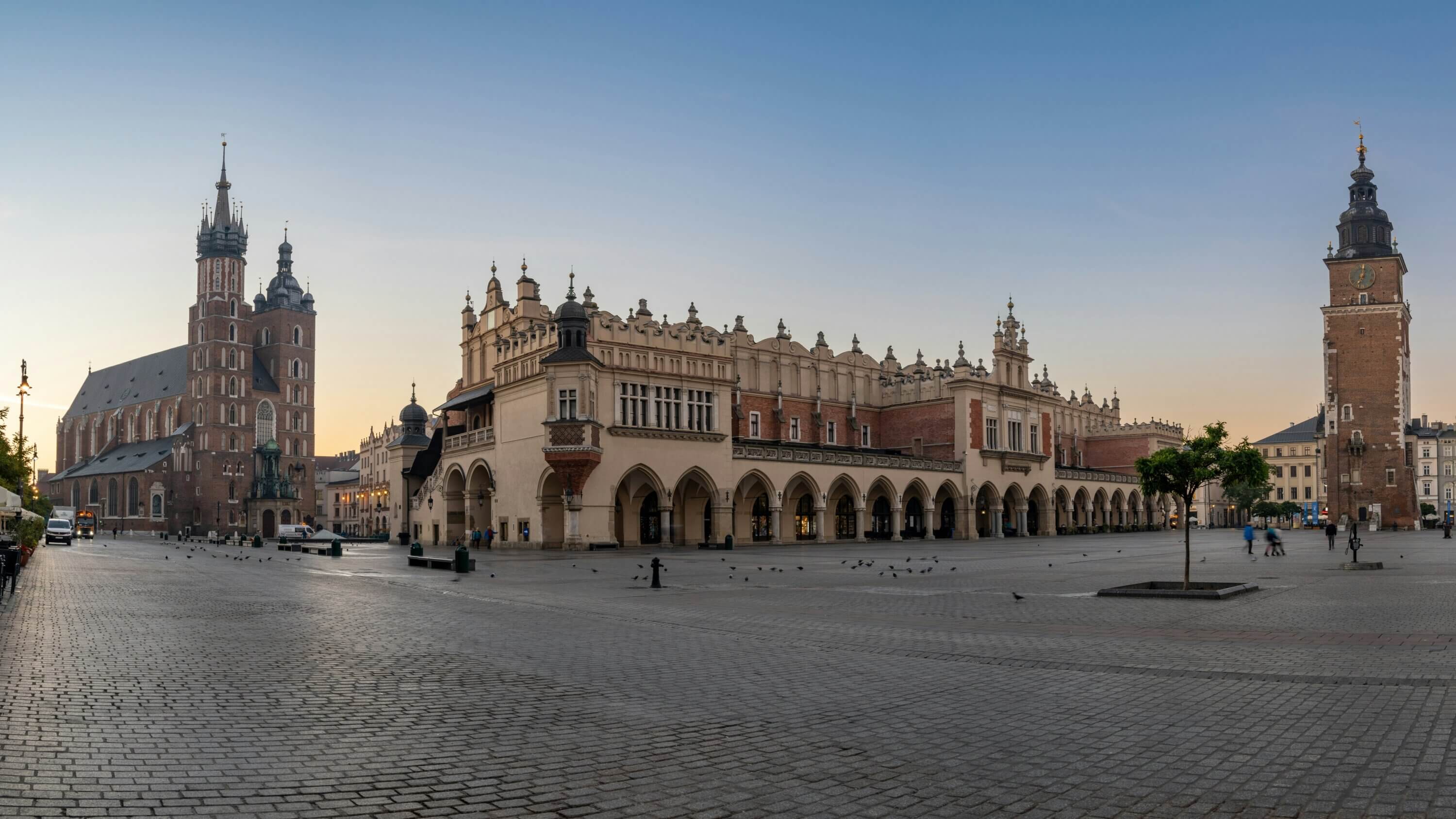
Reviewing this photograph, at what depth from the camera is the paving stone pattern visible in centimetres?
655

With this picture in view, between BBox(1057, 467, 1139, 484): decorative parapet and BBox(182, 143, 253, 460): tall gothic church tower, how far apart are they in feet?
330

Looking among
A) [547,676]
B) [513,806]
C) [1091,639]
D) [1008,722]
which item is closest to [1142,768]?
[1008,722]

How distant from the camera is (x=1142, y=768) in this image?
7.20 m

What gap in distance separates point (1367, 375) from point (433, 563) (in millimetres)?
80683

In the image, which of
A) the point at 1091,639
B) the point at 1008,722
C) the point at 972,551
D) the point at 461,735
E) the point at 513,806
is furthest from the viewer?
the point at 972,551

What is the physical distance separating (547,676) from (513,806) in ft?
16.9

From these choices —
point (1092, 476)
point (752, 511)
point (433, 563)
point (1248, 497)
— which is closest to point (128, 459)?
point (752, 511)

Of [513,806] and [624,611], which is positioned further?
[624,611]

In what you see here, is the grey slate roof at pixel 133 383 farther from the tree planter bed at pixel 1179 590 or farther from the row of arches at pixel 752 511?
the tree planter bed at pixel 1179 590

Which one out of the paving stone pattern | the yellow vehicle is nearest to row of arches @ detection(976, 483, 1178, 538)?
the paving stone pattern

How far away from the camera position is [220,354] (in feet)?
436

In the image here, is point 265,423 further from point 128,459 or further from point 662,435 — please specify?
point 662,435

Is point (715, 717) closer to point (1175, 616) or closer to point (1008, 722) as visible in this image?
point (1008, 722)

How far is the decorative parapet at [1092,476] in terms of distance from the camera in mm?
83188
